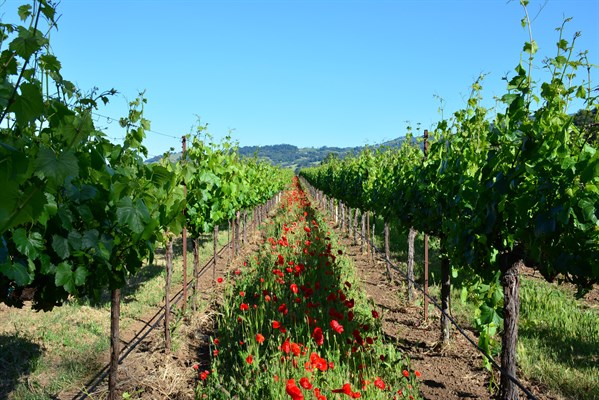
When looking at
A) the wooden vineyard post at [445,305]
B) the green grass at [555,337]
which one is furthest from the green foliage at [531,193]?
the wooden vineyard post at [445,305]

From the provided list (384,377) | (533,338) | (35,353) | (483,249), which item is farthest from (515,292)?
(35,353)

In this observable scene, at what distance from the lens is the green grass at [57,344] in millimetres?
4618

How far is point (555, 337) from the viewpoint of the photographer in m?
6.06

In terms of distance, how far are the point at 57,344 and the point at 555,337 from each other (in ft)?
21.3

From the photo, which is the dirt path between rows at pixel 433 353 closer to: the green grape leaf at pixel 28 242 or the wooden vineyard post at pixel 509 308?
the wooden vineyard post at pixel 509 308

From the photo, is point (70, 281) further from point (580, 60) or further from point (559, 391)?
point (559, 391)

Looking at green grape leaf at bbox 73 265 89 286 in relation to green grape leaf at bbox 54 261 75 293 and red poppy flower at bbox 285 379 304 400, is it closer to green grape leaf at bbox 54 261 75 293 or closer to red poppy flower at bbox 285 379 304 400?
green grape leaf at bbox 54 261 75 293

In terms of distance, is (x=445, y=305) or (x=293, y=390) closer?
(x=293, y=390)

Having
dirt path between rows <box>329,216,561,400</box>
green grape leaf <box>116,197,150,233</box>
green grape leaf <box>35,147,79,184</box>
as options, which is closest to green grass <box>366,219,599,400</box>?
dirt path between rows <box>329,216,561,400</box>

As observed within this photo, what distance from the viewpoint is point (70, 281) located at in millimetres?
2617

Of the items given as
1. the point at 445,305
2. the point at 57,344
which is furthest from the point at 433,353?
the point at 57,344

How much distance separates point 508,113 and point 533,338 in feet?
12.3

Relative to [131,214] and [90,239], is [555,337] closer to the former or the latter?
[131,214]

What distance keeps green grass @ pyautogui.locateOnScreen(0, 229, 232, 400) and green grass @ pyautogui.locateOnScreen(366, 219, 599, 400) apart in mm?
4217
